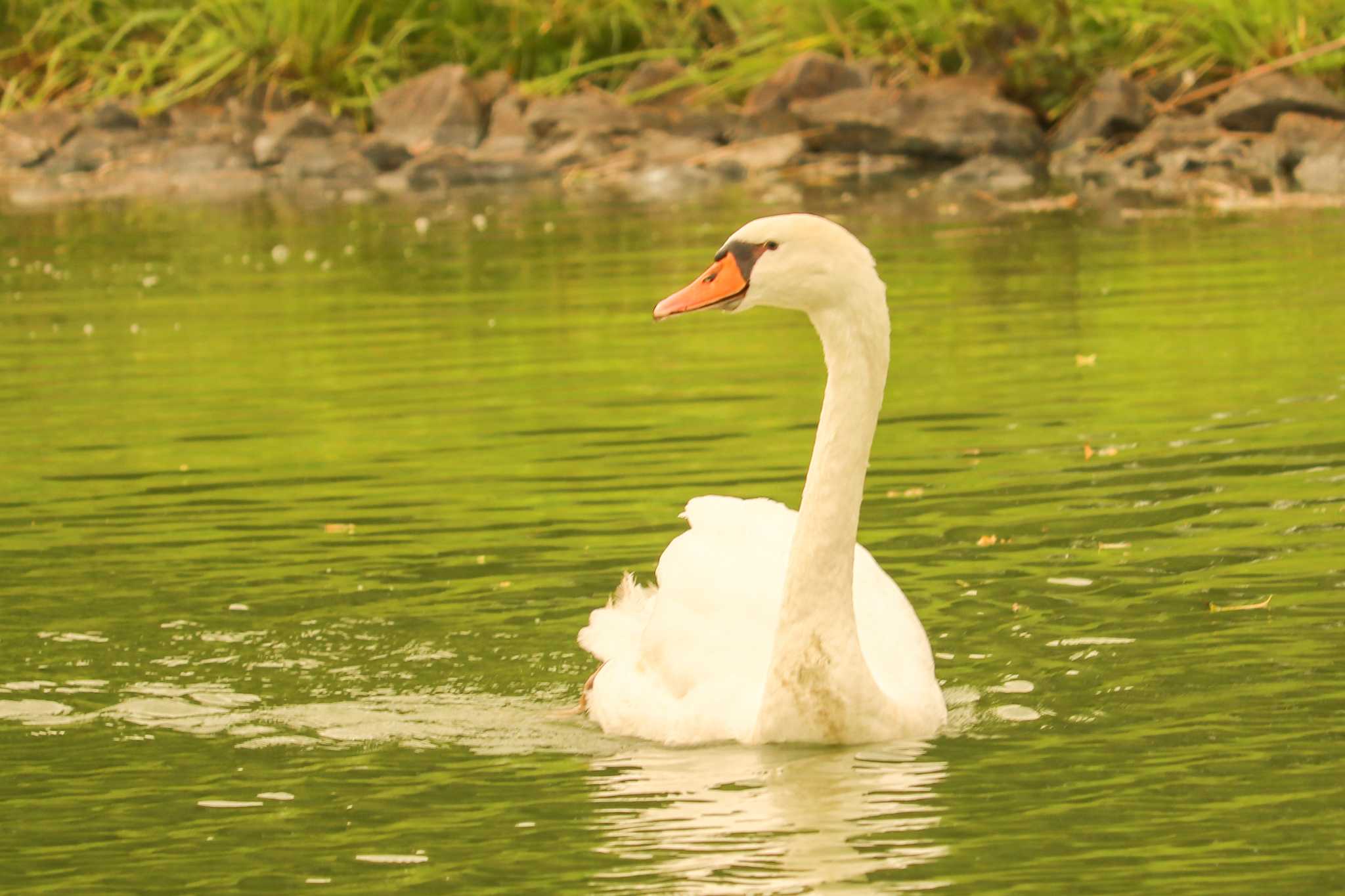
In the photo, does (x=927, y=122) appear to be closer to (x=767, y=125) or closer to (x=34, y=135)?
(x=767, y=125)

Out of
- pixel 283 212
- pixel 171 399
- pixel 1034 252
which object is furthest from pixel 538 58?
pixel 171 399

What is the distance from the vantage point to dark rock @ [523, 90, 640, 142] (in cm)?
2855

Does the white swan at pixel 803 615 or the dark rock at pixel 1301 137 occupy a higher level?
the dark rock at pixel 1301 137

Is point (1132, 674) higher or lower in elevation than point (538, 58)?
lower

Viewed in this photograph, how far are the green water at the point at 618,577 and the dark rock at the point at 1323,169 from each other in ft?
17.1

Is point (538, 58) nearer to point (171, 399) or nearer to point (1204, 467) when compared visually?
point (171, 399)

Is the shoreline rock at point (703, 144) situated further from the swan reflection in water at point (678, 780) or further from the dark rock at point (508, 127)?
the swan reflection in water at point (678, 780)

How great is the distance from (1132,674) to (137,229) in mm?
17437

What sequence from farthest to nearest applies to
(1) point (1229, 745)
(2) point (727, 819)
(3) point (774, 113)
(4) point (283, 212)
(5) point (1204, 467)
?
(3) point (774, 113), (4) point (283, 212), (5) point (1204, 467), (1) point (1229, 745), (2) point (727, 819)

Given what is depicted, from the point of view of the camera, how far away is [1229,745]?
20.8ft

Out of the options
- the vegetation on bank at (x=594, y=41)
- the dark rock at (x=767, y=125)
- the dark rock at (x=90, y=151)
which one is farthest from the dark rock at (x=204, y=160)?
the dark rock at (x=767, y=125)

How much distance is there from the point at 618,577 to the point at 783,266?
7.69 feet

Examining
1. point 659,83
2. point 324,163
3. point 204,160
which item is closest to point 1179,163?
point 659,83

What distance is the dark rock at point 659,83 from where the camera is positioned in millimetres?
29562
